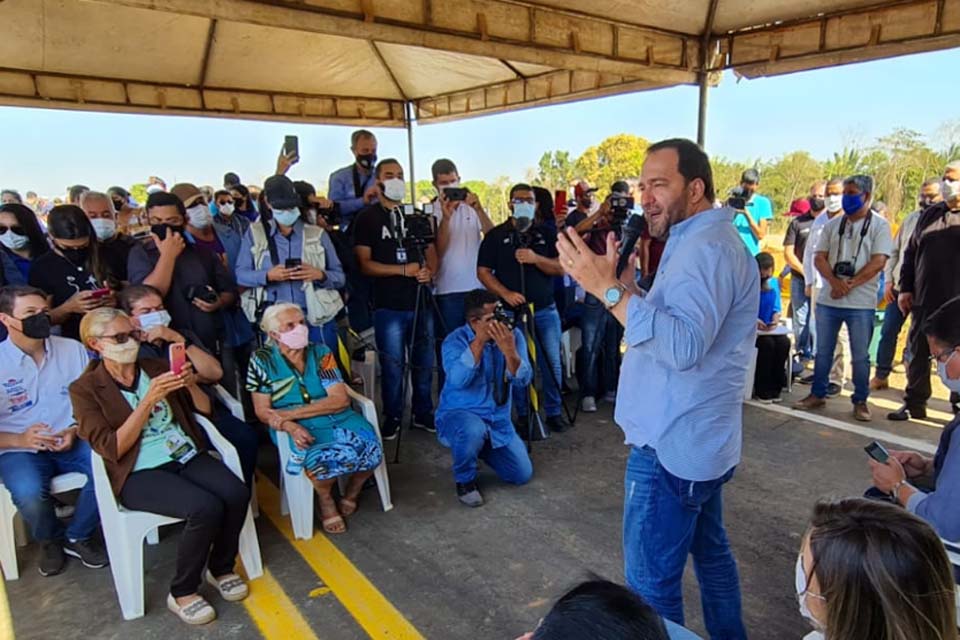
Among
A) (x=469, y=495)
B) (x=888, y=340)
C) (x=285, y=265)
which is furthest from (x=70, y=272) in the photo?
(x=888, y=340)

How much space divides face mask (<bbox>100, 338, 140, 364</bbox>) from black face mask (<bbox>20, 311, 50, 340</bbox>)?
→ 1.55ft

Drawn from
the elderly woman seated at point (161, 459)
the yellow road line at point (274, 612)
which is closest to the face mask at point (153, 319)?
the elderly woman seated at point (161, 459)

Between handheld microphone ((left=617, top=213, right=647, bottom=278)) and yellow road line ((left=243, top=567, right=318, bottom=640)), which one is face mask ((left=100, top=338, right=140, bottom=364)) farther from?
handheld microphone ((left=617, top=213, right=647, bottom=278))

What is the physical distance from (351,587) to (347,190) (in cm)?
337

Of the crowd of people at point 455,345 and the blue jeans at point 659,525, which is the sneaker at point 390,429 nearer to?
the crowd of people at point 455,345

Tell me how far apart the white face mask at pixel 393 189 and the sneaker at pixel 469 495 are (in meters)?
2.03

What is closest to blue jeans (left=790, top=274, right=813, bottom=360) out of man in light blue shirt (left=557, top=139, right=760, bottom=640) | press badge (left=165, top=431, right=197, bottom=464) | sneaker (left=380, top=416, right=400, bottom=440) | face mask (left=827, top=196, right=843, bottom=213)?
face mask (left=827, top=196, right=843, bottom=213)

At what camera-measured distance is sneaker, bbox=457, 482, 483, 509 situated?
347cm

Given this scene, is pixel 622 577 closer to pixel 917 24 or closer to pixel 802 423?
pixel 802 423

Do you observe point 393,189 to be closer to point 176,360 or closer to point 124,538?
point 176,360

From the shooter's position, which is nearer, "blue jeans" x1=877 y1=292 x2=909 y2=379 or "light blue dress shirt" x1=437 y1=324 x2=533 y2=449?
"light blue dress shirt" x1=437 y1=324 x2=533 y2=449

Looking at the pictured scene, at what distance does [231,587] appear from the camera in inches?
106

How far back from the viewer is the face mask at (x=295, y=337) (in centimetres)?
321

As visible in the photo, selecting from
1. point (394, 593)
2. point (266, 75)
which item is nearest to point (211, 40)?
point (266, 75)
